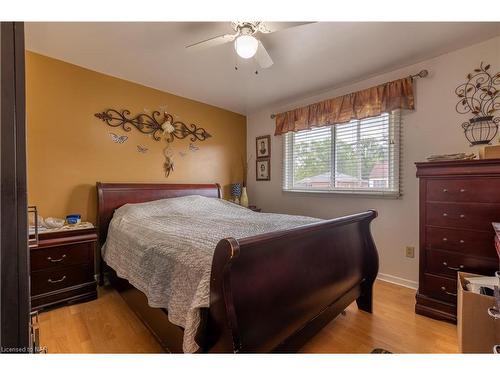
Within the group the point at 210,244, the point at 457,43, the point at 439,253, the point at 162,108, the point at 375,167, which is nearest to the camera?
the point at 210,244

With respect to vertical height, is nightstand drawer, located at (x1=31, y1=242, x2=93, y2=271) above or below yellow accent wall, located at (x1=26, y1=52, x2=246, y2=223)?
below

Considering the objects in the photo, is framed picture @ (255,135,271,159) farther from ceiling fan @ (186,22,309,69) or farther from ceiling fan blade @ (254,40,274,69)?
ceiling fan @ (186,22,309,69)

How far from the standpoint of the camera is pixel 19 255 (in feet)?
1.58

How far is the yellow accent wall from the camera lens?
7.63 feet

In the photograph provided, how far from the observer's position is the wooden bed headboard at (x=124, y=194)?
260cm

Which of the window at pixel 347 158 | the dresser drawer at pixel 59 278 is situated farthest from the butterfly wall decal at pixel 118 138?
the window at pixel 347 158

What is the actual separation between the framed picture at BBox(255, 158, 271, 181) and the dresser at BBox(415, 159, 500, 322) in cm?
225

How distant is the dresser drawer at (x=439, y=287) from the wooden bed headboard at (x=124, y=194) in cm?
275

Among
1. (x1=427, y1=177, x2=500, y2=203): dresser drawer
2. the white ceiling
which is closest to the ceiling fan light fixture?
the white ceiling

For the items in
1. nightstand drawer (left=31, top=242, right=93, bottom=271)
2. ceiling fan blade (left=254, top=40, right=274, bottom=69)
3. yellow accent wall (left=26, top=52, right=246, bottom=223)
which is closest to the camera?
ceiling fan blade (left=254, top=40, right=274, bottom=69)
